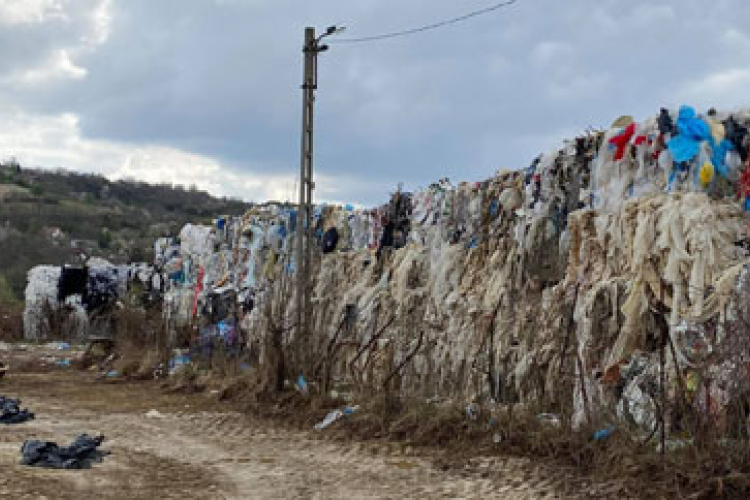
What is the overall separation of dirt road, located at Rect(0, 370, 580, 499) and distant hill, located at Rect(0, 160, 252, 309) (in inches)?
749

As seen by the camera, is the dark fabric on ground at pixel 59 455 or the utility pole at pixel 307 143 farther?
the utility pole at pixel 307 143

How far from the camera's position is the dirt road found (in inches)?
247

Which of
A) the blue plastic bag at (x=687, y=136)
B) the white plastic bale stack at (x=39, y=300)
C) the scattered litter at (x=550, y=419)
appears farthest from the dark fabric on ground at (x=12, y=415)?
the white plastic bale stack at (x=39, y=300)

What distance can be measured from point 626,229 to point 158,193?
223 feet

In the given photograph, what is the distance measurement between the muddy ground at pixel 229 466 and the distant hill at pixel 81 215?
19.1 metres

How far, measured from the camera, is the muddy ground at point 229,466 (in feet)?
20.5

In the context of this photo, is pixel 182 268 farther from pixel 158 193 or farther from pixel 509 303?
pixel 158 193

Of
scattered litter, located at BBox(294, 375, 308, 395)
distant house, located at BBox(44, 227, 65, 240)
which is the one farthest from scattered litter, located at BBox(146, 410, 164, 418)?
Answer: distant house, located at BBox(44, 227, 65, 240)

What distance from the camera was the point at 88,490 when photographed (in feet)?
20.5

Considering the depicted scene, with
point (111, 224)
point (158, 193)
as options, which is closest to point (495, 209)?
point (111, 224)

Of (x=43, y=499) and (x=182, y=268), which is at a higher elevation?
(x=182, y=268)

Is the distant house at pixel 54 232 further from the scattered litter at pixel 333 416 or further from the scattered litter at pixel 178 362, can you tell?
the scattered litter at pixel 333 416

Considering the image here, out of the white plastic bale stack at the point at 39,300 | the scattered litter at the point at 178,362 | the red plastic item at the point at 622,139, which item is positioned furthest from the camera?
the white plastic bale stack at the point at 39,300

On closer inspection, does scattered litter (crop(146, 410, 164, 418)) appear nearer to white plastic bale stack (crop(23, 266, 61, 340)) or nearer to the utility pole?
the utility pole
